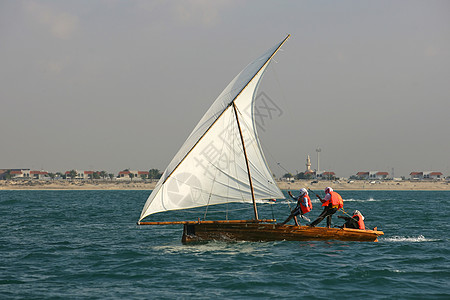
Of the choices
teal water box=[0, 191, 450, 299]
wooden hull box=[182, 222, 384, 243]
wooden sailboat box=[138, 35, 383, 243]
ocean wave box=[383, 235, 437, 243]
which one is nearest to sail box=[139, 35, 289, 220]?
wooden sailboat box=[138, 35, 383, 243]

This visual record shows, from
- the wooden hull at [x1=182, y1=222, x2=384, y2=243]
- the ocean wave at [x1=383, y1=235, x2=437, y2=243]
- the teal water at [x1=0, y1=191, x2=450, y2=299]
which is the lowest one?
the teal water at [x1=0, y1=191, x2=450, y2=299]

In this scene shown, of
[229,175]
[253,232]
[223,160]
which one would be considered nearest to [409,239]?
[253,232]

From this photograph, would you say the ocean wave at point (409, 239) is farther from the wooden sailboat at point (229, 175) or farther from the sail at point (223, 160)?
the sail at point (223, 160)

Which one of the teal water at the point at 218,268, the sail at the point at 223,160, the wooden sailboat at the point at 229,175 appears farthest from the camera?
the wooden sailboat at the point at 229,175

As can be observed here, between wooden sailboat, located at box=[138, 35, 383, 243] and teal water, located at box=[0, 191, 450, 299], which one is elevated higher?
wooden sailboat, located at box=[138, 35, 383, 243]

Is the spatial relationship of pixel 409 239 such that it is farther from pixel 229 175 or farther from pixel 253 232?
pixel 229 175

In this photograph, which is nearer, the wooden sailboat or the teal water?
the teal water

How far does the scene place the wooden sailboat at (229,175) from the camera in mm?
21484

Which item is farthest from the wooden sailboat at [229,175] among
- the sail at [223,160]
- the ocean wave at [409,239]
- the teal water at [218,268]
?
the ocean wave at [409,239]

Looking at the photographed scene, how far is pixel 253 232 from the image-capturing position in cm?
2203

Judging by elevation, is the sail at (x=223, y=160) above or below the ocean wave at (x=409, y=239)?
above

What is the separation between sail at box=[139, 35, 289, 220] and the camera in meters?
21.3

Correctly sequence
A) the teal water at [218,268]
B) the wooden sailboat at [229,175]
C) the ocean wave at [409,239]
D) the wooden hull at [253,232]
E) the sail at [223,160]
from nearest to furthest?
the teal water at [218,268] < the sail at [223,160] < the wooden sailboat at [229,175] < the wooden hull at [253,232] < the ocean wave at [409,239]

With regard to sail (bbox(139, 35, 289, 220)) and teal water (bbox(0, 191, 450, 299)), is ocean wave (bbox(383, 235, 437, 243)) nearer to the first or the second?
teal water (bbox(0, 191, 450, 299))
